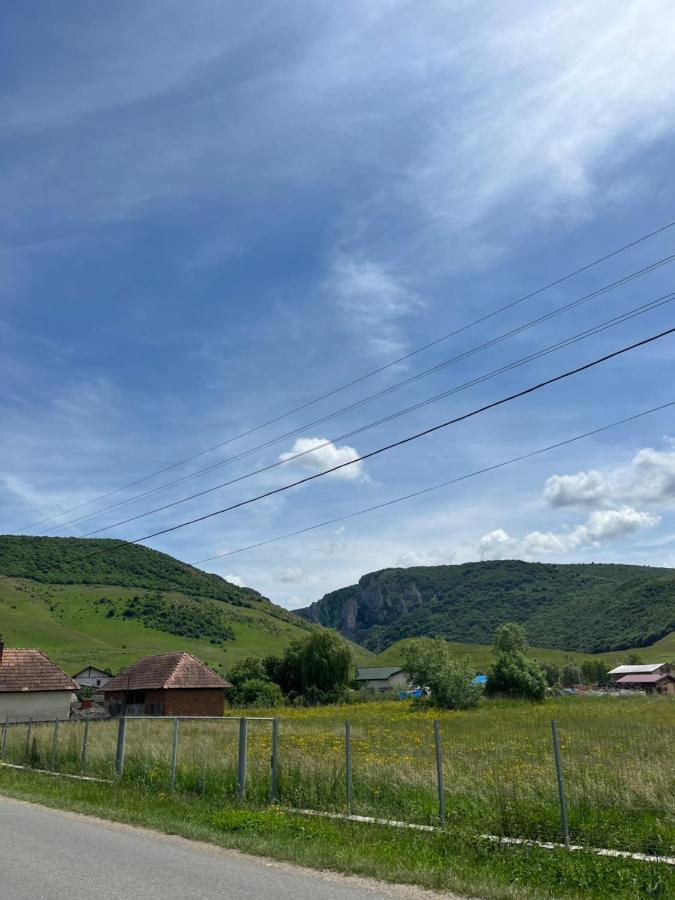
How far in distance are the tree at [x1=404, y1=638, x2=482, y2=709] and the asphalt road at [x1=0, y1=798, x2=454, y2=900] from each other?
4838 cm

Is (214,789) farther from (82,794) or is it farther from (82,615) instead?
(82,615)

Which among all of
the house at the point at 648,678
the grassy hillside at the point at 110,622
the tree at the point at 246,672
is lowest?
the house at the point at 648,678

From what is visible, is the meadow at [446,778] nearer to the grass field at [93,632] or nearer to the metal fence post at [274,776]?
Result: the metal fence post at [274,776]

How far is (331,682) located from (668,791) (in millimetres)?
66595

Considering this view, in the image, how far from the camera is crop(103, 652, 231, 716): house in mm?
50219

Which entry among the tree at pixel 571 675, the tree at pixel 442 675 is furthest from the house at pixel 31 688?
the tree at pixel 571 675

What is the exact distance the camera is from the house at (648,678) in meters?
104

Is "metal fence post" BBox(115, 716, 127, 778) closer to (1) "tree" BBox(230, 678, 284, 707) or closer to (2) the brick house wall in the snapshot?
(2) the brick house wall

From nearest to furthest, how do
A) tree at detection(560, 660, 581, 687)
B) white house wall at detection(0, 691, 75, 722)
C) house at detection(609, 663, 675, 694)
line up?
1. white house wall at detection(0, 691, 75, 722)
2. house at detection(609, 663, 675, 694)
3. tree at detection(560, 660, 581, 687)

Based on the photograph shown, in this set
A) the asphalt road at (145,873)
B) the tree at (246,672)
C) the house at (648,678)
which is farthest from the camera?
the house at (648,678)

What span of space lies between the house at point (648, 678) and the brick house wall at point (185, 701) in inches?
2870

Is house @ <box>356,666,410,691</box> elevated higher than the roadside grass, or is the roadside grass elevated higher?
the roadside grass

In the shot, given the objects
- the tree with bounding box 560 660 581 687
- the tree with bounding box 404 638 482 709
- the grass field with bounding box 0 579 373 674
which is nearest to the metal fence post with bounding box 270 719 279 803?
the tree with bounding box 404 638 482 709

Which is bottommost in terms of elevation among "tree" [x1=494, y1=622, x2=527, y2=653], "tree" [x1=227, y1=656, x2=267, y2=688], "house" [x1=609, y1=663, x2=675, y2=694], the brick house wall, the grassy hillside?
"house" [x1=609, y1=663, x2=675, y2=694]
